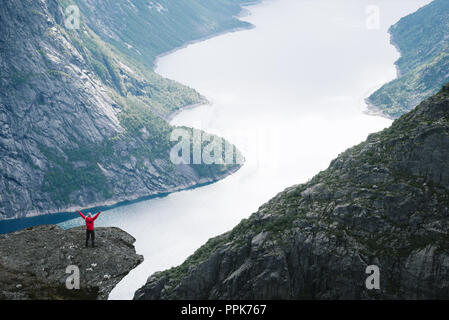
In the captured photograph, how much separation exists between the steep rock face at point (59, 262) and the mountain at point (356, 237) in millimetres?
10526

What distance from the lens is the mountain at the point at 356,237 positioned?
55594 mm

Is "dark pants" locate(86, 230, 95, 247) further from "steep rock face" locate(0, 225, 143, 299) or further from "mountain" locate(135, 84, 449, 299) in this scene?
"mountain" locate(135, 84, 449, 299)

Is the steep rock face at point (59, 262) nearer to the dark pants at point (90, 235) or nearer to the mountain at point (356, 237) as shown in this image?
the dark pants at point (90, 235)

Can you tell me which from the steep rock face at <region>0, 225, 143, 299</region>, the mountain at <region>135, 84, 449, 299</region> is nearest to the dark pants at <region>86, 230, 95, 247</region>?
the steep rock face at <region>0, 225, 143, 299</region>

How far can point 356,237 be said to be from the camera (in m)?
58.8

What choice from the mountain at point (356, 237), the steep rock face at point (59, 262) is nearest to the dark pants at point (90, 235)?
the steep rock face at point (59, 262)

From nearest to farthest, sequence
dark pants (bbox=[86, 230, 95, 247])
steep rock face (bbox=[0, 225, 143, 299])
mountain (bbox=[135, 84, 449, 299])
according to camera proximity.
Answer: steep rock face (bbox=[0, 225, 143, 299]) → dark pants (bbox=[86, 230, 95, 247]) → mountain (bbox=[135, 84, 449, 299])

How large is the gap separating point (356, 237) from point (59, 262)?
26.9m

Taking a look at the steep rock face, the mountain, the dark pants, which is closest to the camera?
the steep rock face

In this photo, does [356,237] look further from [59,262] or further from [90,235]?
[59,262]

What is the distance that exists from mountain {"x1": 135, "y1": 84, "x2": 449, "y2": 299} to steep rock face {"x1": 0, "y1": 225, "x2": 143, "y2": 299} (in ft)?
34.5

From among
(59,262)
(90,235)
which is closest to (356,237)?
(90,235)

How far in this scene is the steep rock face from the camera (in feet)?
163
